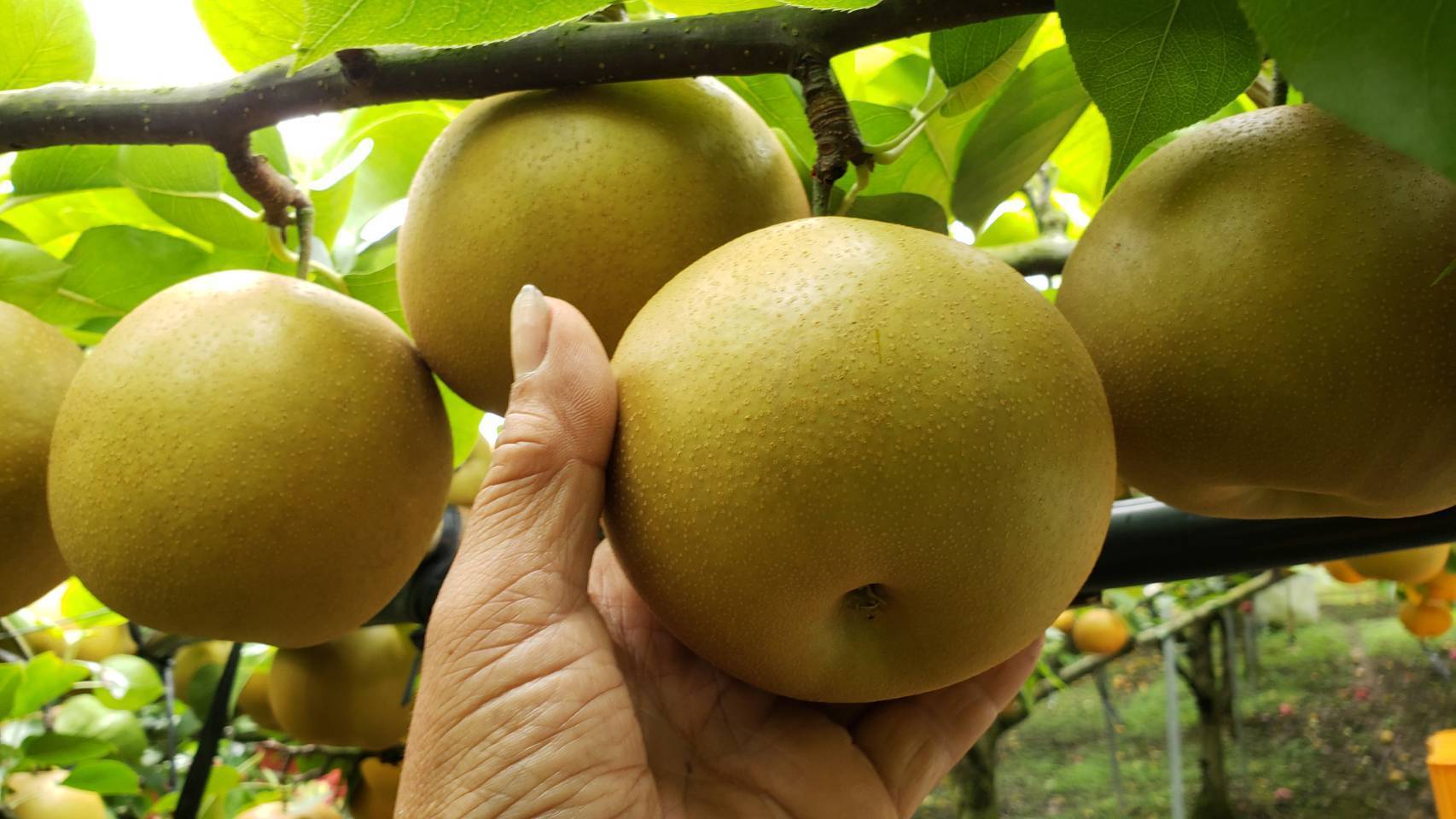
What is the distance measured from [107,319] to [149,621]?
48 cm

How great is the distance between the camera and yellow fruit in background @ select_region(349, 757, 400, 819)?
150cm

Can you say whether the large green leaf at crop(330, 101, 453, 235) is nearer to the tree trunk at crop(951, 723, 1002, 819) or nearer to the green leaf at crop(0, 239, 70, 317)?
the green leaf at crop(0, 239, 70, 317)

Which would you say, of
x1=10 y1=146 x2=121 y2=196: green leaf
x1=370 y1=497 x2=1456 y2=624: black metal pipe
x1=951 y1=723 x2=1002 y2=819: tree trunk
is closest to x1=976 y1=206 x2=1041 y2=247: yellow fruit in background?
x1=370 y1=497 x2=1456 y2=624: black metal pipe

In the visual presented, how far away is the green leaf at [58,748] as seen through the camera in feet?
4.38

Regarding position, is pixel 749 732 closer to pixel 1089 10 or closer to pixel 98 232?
pixel 1089 10

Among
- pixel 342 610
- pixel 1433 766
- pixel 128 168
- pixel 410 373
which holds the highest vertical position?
pixel 128 168

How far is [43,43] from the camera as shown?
0.78 m

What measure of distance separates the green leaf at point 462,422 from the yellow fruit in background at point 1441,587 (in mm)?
2153

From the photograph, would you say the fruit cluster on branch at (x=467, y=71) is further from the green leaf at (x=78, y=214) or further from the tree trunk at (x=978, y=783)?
the tree trunk at (x=978, y=783)

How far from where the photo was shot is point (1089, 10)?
0.47 m

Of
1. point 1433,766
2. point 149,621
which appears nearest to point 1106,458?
point 149,621

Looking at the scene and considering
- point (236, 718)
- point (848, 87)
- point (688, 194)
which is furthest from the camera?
point (236, 718)

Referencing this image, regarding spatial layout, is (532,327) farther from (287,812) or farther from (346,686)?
(287,812)

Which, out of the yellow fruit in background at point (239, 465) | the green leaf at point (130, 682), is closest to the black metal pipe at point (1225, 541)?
the yellow fruit in background at point (239, 465)
